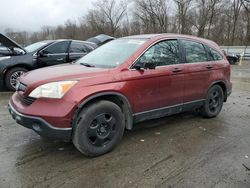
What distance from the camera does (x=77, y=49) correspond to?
29.7 feet

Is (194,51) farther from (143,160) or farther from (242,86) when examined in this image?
(242,86)

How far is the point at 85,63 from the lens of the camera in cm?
450

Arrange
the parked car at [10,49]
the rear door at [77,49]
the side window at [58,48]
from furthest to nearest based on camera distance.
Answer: the rear door at [77,49] → the side window at [58,48] → the parked car at [10,49]

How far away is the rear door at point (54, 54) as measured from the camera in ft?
27.2

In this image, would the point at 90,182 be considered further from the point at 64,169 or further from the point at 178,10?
the point at 178,10

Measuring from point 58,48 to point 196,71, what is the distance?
518cm

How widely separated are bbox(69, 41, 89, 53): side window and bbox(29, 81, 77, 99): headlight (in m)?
5.62

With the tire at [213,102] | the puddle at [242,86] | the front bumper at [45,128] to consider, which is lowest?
the puddle at [242,86]

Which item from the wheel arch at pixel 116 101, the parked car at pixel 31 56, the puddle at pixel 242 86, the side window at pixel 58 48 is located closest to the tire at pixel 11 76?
the parked car at pixel 31 56

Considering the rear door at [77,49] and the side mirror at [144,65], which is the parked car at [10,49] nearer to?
the rear door at [77,49]

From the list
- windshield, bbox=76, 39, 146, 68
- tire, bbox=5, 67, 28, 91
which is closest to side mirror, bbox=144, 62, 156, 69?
windshield, bbox=76, 39, 146, 68

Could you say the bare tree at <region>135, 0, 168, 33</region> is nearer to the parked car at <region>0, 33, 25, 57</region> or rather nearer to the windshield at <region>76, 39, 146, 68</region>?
the parked car at <region>0, 33, 25, 57</region>

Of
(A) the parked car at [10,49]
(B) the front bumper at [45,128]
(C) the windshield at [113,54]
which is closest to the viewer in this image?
(B) the front bumper at [45,128]

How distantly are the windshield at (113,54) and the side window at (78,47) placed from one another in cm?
421
